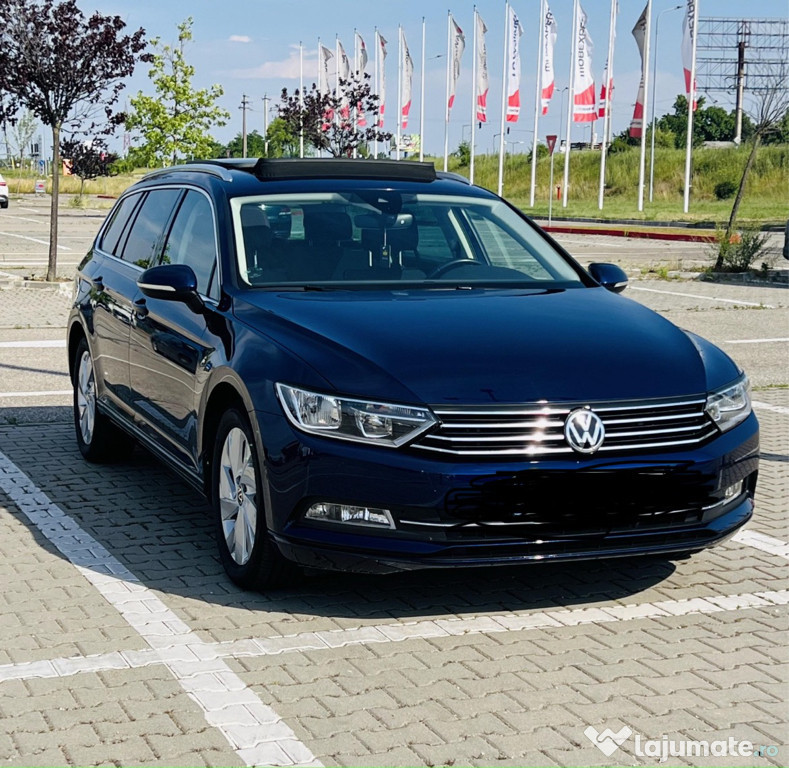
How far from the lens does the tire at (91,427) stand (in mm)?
7504

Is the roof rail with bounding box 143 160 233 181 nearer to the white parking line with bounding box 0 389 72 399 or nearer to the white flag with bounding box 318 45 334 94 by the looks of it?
the white parking line with bounding box 0 389 72 399

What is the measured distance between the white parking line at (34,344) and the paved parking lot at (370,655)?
20.3 feet

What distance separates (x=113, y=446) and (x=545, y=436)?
3714mm

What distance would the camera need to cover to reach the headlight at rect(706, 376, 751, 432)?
16.2ft

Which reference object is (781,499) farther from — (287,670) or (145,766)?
(145,766)

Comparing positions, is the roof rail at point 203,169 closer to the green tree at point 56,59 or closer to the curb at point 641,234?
the green tree at point 56,59

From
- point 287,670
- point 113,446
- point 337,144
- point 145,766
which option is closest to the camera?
point 145,766

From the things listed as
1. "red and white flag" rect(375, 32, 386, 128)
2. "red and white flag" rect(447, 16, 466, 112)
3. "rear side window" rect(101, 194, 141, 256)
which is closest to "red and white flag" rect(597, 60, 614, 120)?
"red and white flag" rect(447, 16, 466, 112)

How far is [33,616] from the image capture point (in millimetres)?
4926

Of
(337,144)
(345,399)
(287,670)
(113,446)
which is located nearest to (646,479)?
(345,399)

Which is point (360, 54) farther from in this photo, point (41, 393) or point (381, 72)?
point (41, 393)

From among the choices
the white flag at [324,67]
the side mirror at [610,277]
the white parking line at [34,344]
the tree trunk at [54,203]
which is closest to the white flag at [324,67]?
the white flag at [324,67]

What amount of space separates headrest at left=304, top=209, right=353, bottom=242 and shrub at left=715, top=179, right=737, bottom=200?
63766mm

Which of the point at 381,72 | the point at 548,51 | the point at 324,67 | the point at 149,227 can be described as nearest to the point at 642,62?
the point at 548,51
